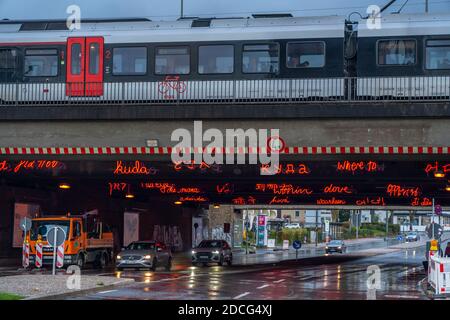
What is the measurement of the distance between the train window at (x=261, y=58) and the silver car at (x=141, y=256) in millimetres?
10847

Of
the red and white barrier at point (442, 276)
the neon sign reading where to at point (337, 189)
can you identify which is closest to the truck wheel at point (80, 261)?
the neon sign reading where to at point (337, 189)

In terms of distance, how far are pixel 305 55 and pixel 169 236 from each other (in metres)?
36.2

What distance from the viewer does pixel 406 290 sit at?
83.6ft

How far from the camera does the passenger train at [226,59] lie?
89.9 feet

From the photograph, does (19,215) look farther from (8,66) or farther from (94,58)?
(94,58)

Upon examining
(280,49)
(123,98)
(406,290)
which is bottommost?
(406,290)

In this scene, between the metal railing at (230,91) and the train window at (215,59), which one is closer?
the metal railing at (230,91)

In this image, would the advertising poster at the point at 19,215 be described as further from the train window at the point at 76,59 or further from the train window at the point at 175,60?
the train window at the point at 175,60

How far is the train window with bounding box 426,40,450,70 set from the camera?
89.1 feet

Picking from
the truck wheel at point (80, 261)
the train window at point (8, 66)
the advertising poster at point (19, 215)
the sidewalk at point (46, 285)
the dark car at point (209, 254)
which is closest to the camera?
the sidewalk at point (46, 285)

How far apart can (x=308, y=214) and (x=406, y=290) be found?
11463 centimetres

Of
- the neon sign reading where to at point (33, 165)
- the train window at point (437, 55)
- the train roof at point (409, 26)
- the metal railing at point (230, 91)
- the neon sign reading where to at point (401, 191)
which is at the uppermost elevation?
the train roof at point (409, 26)
